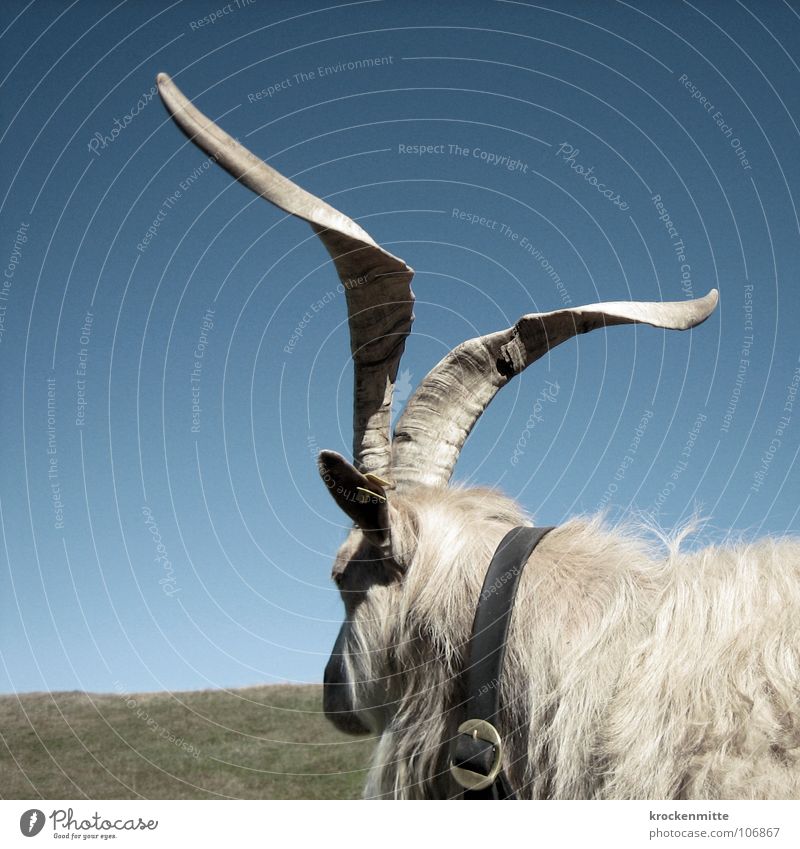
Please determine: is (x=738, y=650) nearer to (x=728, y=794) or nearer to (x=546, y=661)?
(x=728, y=794)

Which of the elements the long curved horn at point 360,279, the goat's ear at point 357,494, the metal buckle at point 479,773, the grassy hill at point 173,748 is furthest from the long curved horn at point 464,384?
the grassy hill at point 173,748

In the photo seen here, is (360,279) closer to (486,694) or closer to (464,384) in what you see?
(464,384)

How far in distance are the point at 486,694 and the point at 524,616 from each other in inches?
16.3

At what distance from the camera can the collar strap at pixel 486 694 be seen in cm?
352

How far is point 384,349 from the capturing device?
462cm

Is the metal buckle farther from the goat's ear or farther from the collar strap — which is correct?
the goat's ear

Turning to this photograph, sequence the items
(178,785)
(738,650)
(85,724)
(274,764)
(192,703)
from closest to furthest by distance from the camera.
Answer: (738,650), (178,785), (274,764), (85,724), (192,703)

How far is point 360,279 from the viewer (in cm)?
440

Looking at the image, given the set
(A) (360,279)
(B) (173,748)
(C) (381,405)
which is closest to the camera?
(A) (360,279)

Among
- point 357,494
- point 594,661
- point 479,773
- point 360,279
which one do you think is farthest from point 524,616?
point 360,279

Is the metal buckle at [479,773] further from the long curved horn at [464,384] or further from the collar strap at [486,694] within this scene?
the long curved horn at [464,384]
